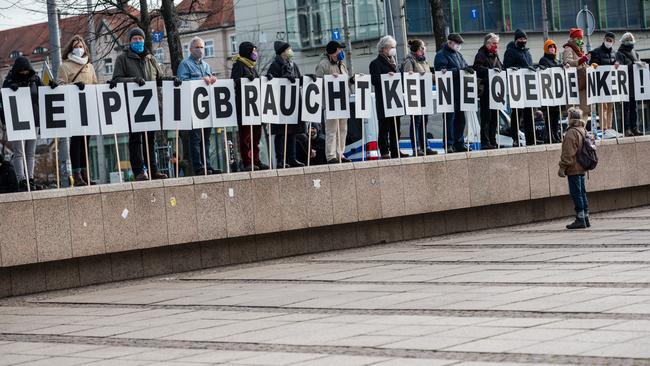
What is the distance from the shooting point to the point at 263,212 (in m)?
16.5

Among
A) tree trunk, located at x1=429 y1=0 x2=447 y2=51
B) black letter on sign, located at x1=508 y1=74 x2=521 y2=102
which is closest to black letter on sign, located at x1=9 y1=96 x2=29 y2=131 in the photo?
black letter on sign, located at x1=508 y1=74 x2=521 y2=102

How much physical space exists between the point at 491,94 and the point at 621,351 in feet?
40.7

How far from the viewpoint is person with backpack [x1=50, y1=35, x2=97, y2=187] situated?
15.3 metres

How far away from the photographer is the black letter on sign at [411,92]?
1883 cm

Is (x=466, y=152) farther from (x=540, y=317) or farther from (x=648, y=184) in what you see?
(x=540, y=317)

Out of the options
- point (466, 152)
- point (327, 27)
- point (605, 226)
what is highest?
point (327, 27)

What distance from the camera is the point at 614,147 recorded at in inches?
867

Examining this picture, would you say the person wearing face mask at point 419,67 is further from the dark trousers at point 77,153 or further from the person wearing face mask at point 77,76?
the dark trousers at point 77,153

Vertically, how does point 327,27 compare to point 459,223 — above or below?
above

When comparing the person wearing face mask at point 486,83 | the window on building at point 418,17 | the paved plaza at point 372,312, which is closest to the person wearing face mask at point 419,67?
the person wearing face mask at point 486,83

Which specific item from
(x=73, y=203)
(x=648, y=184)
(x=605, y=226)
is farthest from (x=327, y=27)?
(x=73, y=203)

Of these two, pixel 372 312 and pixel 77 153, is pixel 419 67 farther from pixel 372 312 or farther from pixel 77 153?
pixel 372 312

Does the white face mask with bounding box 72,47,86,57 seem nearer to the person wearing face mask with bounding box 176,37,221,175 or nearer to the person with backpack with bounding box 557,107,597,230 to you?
the person wearing face mask with bounding box 176,37,221,175

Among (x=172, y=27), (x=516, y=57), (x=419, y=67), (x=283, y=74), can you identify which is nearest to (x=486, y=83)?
(x=516, y=57)
